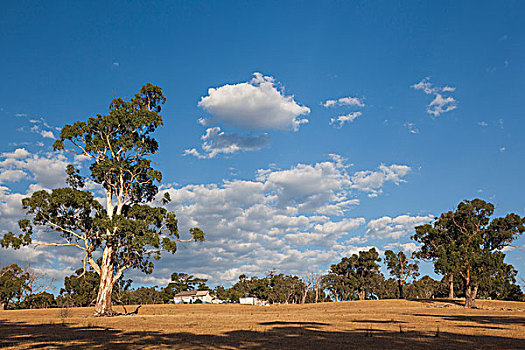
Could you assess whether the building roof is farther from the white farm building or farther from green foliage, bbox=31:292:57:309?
green foliage, bbox=31:292:57:309

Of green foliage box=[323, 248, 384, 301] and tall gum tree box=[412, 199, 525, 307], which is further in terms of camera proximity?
green foliage box=[323, 248, 384, 301]

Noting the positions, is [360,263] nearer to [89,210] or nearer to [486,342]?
[89,210]

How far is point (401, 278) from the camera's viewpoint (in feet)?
346

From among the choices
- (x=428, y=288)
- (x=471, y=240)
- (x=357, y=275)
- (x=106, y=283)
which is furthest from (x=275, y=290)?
(x=106, y=283)

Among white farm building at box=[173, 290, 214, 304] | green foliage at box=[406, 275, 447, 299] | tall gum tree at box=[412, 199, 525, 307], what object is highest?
tall gum tree at box=[412, 199, 525, 307]

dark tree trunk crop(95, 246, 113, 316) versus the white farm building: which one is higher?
dark tree trunk crop(95, 246, 113, 316)

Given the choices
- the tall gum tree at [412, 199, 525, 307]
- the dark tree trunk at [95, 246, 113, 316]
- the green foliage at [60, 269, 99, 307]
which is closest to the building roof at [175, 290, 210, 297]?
the green foliage at [60, 269, 99, 307]

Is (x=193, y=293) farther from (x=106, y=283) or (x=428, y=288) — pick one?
(x=106, y=283)

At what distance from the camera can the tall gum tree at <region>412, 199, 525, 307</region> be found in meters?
61.7

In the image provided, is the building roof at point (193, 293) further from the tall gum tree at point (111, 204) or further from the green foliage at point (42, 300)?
the tall gum tree at point (111, 204)

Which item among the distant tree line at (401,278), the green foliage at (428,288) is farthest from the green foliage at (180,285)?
the green foliage at (428,288)

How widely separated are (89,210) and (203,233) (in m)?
12.7

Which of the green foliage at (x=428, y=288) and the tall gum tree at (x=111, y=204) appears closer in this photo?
the tall gum tree at (x=111, y=204)

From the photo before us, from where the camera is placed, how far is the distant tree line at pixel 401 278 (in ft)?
204
